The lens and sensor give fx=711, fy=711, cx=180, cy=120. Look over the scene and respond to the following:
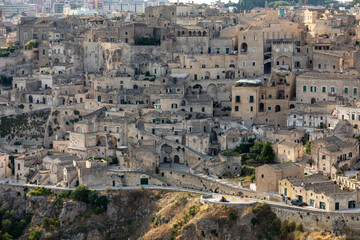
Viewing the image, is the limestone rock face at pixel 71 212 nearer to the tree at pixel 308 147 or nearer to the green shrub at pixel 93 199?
the green shrub at pixel 93 199

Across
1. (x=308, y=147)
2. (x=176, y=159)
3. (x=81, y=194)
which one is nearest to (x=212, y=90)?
(x=176, y=159)

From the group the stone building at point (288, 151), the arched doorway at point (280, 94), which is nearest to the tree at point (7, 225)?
the stone building at point (288, 151)

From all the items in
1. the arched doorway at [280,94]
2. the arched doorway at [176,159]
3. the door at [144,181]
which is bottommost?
the door at [144,181]

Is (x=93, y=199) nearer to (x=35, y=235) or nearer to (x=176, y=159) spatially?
(x=35, y=235)

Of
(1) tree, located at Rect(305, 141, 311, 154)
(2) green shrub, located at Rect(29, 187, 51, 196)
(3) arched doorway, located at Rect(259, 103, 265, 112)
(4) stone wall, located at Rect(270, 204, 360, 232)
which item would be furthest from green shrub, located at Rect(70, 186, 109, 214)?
(3) arched doorway, located at Rect(259, 103, 265, 112)

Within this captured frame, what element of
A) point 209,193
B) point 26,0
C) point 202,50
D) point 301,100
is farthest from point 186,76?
point 26,0

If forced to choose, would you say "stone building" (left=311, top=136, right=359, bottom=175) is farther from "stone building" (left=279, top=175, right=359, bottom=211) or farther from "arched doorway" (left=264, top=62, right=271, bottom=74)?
"arched doorway" (left=264, top=62, right=271, bottom=74)
